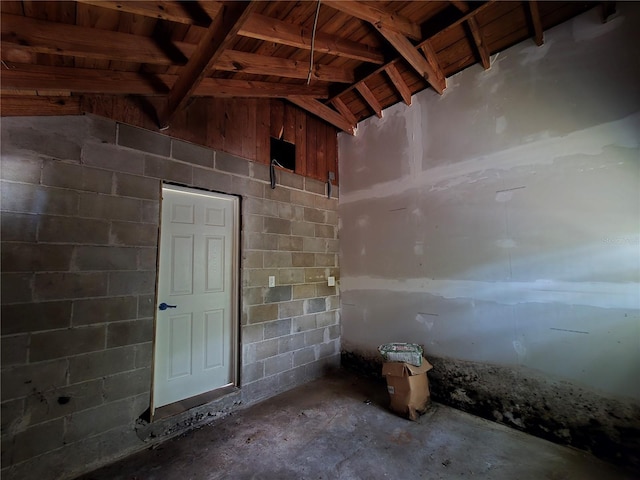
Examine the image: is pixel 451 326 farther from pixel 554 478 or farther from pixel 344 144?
pixel 344 144

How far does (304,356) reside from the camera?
348cm

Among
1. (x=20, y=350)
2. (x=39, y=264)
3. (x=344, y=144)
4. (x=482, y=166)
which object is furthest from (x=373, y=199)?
(x=20, y=350)

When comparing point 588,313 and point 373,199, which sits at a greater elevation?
point 373,199

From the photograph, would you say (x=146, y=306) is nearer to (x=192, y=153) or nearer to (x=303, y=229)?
(x=192, y=153)

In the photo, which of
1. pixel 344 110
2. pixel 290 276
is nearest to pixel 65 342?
pixel 290 276

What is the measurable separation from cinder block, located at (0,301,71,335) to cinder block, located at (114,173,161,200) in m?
0.92

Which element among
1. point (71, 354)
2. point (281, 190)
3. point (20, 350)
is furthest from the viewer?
point (281, 190)

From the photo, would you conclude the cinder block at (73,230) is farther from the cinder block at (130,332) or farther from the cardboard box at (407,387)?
the cardboard box at (407,387)

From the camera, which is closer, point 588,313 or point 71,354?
point 71,354

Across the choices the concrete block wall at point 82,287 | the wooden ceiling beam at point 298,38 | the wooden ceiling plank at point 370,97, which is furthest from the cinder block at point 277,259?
the wooden ceiling plank at point 370,97

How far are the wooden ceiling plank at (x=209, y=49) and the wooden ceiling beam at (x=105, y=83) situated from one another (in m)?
0.21

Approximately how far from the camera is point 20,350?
70.4 inches

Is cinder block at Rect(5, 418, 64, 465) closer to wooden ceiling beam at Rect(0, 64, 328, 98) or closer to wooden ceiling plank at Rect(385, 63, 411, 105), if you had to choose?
wooden ceiling beam at Rect(0, 64, 328, 98)

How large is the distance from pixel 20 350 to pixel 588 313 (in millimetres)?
4049
